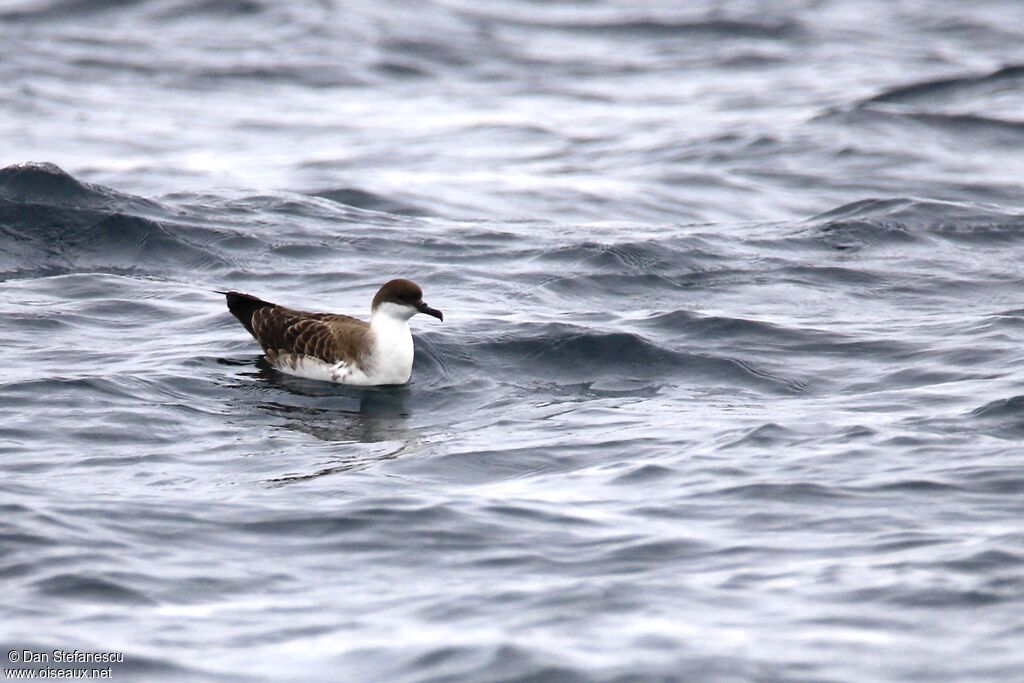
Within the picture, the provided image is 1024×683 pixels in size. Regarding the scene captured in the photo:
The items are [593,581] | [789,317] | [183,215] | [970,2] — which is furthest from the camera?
[970,2]

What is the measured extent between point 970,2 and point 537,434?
2548 centimetres

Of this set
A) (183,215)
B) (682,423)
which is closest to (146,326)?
(183,215)

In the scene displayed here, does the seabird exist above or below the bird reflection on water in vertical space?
above

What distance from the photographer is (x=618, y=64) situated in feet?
91.7

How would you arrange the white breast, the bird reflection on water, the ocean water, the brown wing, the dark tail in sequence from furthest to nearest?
the dark tail < the brown wing < the white breast < the bird reflection on water < the ocean water

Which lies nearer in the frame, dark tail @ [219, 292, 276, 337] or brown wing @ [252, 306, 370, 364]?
brown wing @ [252, 306, 370, 364]

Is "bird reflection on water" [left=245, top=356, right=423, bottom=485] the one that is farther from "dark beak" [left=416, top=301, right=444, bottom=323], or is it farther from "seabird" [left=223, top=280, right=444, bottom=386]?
"dark beak" [left=416, top=301, right=444, bottom=323]

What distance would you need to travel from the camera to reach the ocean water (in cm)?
685

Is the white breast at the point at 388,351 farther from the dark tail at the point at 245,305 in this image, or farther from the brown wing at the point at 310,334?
the dark tail at the point at 245,305

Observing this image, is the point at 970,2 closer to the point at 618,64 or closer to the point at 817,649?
the point at 618,64

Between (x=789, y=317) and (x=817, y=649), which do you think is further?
(x=789, y=317)

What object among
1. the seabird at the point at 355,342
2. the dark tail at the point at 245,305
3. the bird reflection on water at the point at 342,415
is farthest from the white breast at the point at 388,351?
the dark tail at the point at 245,305

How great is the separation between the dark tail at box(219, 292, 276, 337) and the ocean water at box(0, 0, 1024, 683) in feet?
1.03

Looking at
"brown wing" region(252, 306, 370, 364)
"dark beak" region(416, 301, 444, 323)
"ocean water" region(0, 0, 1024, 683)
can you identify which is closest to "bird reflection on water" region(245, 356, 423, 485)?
"ocean water" region(0, 0, 1024, 683)
